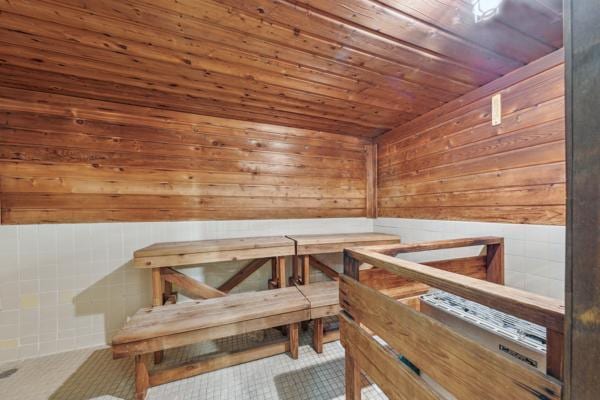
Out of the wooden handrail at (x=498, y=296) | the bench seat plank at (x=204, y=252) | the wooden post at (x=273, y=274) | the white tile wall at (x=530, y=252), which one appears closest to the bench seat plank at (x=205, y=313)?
the bench seat plank at (x=204, y=252)

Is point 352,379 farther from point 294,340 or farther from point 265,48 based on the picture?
point 265,48

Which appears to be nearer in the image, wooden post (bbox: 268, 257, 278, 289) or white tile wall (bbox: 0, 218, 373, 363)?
white tile wall (bbox: 0, 218, 373, 363)

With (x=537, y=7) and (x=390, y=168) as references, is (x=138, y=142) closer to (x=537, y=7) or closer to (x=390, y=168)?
(x=390, y=168)

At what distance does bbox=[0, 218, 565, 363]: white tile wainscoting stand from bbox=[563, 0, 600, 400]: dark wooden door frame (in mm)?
1533

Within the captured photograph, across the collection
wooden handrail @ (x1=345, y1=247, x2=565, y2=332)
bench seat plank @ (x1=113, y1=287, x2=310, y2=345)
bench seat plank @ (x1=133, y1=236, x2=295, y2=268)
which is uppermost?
wooden handrail @ (x1=345, y1=247, x2=565, y2=332)

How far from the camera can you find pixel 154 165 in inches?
85.9

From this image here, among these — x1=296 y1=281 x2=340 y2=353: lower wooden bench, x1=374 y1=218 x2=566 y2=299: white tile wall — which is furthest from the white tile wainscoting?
x1=296 y1=281 x2=340 y2=353: lower wooden bench

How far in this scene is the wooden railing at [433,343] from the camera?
0.51 metres

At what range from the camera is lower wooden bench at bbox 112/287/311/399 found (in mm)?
1385

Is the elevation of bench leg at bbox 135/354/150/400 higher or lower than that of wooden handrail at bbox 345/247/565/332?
lower

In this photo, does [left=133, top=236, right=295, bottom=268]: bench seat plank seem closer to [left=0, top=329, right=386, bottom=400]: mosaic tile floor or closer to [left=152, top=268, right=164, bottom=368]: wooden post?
[left=152, top=268, right=164, bottom=368]: wooden post

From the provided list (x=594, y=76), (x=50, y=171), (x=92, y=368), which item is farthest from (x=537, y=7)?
(x=92, y=368)

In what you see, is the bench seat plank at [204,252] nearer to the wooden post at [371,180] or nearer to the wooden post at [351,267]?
the wooden post at [351,267]

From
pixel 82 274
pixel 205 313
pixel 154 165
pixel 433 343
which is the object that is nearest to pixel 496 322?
pixel 433 343
